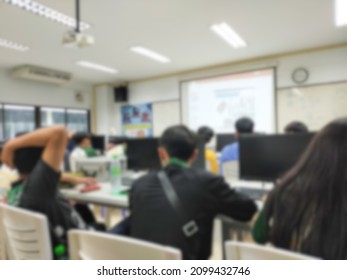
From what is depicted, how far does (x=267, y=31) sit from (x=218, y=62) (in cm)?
174

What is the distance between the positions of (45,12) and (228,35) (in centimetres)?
251

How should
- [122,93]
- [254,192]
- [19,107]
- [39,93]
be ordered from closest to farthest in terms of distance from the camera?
[254,192], [19,107], [39,93], [122,93]

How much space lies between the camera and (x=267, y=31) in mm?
3965

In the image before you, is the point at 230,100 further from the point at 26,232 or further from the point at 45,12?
the point at 26,232

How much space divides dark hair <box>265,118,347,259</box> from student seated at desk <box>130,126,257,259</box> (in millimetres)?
224

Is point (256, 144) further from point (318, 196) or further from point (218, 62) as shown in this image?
point (218, 62)

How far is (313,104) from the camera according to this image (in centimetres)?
504

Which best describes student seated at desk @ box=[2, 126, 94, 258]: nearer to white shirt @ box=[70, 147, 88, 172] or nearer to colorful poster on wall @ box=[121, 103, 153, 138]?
white shirt @ box=[70, 147, 88, 172]

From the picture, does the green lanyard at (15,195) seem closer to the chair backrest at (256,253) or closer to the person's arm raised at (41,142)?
the person's arm raised at (41,142)

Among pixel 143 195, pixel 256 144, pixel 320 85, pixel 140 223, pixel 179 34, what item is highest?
pixel 179 34

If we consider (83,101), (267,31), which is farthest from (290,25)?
(83,101)

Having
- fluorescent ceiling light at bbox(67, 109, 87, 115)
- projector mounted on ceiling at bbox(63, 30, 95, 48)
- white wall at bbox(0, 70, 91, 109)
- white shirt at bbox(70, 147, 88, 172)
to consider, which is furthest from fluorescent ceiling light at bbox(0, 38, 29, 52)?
fluorescent ceiling light at bbox(67, 109, 87, 115)

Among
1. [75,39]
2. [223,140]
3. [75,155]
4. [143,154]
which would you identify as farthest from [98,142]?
[143,154]

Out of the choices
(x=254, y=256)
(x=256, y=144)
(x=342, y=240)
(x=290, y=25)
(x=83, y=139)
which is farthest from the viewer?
(x=83, y=139)
